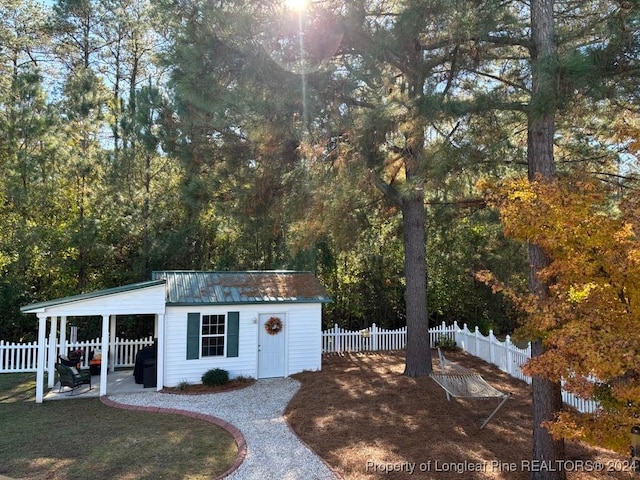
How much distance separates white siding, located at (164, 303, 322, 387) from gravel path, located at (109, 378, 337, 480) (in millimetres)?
595

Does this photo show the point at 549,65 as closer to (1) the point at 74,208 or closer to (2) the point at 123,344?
(2) the point at 123,344

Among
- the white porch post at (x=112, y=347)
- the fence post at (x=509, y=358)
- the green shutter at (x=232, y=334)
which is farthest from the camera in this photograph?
the white porch post at (x=112, y=347)

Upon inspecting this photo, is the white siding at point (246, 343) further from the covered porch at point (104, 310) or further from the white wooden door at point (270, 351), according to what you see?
the covered porch at point (104, 310)

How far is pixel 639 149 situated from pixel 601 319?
1676mm

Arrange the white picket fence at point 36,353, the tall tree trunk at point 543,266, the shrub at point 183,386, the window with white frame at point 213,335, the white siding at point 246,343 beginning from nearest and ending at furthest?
1. the tall tree trunk at point 543,266
2. the shrub at point 183,386
3. the white siding at point 246,343
4. the window with white frame at point 213,335
5. the white picket fence at point 36,353

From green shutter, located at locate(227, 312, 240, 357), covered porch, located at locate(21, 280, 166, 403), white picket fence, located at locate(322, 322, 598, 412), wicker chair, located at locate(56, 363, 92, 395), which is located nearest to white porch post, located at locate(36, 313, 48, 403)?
covered porch, located at locate(21, 280, 166, 403)

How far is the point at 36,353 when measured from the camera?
1171 centimetres

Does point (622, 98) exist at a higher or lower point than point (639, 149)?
higher

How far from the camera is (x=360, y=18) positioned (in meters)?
7.64

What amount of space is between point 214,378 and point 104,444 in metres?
3.56

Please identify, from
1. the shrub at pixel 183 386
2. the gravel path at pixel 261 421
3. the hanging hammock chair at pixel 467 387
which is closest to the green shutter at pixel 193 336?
the shrub at pixel 183 386

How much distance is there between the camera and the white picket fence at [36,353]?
448 inches

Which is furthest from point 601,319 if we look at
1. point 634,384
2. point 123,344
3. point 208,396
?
point 123,344

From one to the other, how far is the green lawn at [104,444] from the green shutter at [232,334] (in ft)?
8.44
